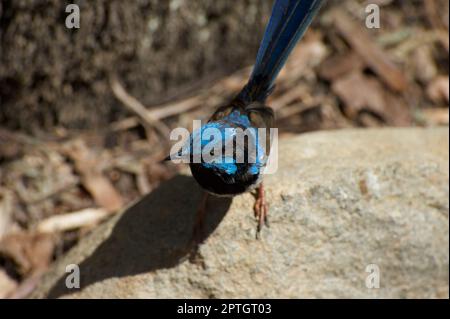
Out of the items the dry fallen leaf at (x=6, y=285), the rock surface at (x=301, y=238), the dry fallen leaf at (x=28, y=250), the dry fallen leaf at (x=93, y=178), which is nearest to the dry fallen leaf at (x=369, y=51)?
the rock surface at (x=301, y=238)

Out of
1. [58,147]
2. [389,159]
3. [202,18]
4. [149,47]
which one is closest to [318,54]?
[202,18]

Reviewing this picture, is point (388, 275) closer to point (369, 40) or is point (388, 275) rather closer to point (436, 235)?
point (436, 235)

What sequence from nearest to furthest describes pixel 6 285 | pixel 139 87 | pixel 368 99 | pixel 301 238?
pixel 301 238, pixel 6 285, pixel 139 87, pixel 368 99

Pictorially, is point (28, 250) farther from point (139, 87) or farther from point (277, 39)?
point (277, 39)

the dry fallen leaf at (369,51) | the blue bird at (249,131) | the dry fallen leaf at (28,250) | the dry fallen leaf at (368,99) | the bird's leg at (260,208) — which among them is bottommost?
the dry fallen leaf at (28,250)

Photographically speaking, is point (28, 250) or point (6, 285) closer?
point (6, 285)

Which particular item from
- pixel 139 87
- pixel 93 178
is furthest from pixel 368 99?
pixel 93 178

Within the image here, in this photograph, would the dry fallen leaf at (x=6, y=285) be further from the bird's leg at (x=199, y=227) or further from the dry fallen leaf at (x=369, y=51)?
the dry fallen leaf at (x=369, y=51)
